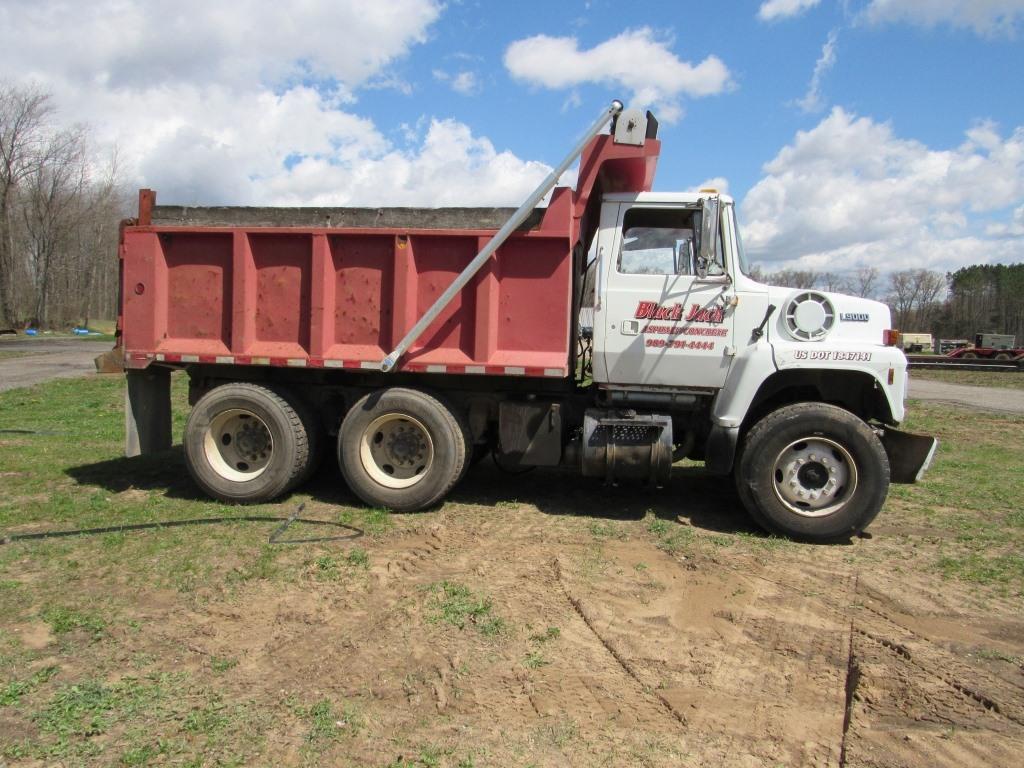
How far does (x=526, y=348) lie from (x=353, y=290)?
1.63 meters

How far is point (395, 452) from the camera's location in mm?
6699

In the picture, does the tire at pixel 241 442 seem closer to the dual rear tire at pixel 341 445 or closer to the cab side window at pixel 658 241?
the dual rear tire at pixel 341 445

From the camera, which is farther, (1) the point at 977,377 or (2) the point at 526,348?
(1) the point at 977,377

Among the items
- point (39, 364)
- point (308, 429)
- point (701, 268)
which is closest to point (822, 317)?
point (701, 268)

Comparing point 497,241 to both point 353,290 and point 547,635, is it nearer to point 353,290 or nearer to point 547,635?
point 353,290

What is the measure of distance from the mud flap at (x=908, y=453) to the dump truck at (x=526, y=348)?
0.02 m

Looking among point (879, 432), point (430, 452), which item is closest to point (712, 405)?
point (879, 432)

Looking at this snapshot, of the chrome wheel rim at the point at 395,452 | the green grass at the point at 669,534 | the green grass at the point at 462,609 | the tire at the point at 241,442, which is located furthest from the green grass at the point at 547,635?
the tire at the point at 241,442

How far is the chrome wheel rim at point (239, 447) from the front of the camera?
6801 mm

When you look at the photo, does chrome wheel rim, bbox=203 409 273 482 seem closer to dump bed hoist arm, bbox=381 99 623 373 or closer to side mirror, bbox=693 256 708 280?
dump bed hoist arm, bbox=381 99 623 373

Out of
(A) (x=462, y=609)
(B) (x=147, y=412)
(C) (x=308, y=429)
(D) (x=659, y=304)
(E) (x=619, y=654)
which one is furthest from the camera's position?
(B) (x=147, y=412)

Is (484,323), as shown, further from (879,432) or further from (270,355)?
(879,432)

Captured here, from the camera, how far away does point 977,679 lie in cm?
373

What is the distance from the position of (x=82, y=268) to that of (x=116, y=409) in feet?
169
